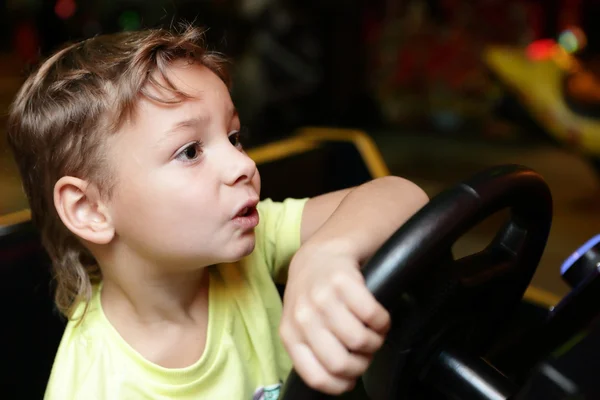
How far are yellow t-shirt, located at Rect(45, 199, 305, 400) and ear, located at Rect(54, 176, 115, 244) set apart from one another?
103 mm

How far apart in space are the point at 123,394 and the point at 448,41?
3446 millimetres

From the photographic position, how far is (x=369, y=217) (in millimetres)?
598

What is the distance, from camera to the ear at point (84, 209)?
652mm

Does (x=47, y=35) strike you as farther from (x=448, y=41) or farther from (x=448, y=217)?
(x=448, y=217)

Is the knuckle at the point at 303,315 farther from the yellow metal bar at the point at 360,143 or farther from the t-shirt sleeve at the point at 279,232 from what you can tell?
the yellow metal bar at the point at 360,143

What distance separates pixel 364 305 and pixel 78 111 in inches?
14.4

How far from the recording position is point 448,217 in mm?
469

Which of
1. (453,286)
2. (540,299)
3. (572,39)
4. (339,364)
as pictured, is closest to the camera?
(339,364)

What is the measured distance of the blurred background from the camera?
2725 millimetres

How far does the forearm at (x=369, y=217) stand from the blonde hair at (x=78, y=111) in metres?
0.20

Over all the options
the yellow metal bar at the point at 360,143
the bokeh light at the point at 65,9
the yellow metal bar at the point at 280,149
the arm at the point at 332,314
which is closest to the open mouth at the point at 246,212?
the arm at the point at 332,314

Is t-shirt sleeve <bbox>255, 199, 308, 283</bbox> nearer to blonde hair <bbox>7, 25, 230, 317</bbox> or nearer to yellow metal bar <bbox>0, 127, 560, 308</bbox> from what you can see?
blonde hair <bbox>7, 25, 230, 317</bbox>

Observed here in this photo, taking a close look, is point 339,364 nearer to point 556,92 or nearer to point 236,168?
point 236,168

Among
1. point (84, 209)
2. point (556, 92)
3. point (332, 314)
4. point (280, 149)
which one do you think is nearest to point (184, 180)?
point (84, 209)
